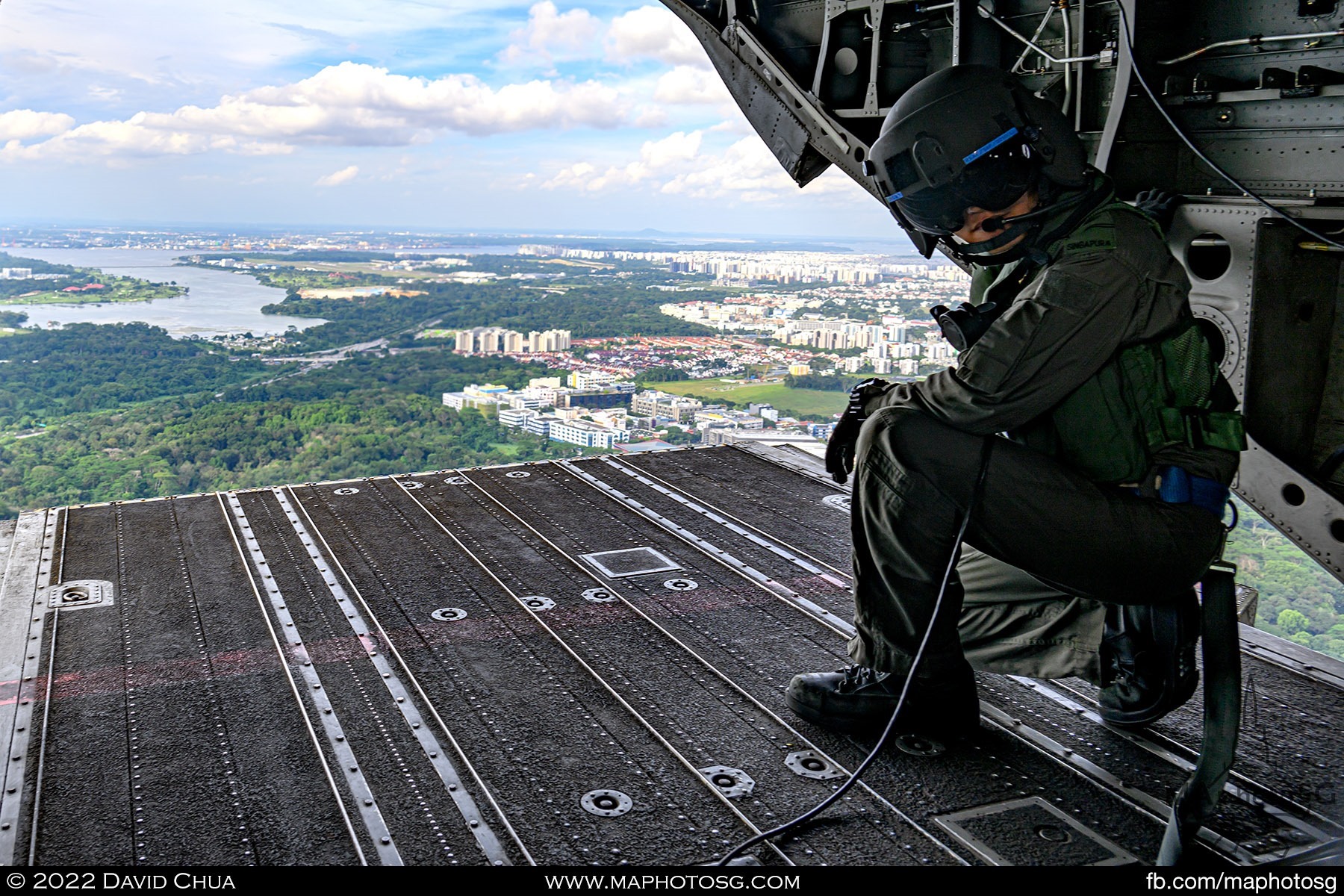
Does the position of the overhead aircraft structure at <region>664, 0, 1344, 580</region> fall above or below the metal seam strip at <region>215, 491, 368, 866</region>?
above

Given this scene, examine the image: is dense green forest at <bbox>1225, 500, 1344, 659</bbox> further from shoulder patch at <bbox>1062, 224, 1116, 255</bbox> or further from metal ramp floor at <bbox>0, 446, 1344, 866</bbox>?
shoulder patch at <bbox>1062, 224, 1116, 255</bbox>

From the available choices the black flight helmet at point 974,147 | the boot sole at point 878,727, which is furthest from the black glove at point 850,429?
the boot sole at point 878,727

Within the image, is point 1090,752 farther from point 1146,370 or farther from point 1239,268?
point 1239,268

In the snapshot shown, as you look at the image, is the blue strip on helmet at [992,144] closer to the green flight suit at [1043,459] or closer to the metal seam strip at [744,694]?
the green flight suit at [1043,459]

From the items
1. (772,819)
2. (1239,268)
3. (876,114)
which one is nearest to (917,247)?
(1239,268)

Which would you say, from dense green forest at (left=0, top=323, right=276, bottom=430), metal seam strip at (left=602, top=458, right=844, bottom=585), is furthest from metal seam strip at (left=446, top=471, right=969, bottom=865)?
dense green forest at (left=0, top=323, right=276, bottom=430)
